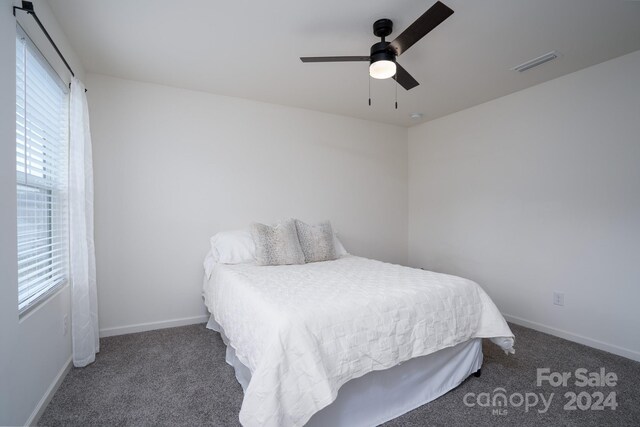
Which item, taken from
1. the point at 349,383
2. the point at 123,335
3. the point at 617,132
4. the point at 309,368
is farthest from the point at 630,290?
the point at 123,335

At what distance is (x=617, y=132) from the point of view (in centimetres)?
247

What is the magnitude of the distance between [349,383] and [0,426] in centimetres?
153

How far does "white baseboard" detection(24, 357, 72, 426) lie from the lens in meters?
1.57

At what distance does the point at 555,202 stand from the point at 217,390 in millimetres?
3343

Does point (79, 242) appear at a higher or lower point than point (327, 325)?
higher

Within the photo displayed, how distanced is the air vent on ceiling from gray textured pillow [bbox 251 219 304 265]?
2.54 m

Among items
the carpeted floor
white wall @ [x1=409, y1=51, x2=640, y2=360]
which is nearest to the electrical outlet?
white wall @ [x1=409, y1=51, x2=640, y2=360]

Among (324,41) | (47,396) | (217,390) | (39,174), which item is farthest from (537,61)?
(47,396)

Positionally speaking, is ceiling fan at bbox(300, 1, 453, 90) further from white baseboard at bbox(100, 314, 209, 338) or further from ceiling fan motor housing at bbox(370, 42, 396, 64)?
white baseboard at bbox(100, 314, 209, 338)

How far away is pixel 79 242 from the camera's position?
A: 2119mm

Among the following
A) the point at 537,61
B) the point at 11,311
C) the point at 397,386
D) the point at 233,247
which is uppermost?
the point at 537,61

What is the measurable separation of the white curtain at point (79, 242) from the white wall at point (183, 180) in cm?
58

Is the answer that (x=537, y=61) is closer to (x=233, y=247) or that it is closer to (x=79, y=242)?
(x=233, y=247)

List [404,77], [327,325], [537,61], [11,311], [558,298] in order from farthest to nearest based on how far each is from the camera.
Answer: [558,298] → [537,61] → [404,77] → [327,325] → [11,311]
